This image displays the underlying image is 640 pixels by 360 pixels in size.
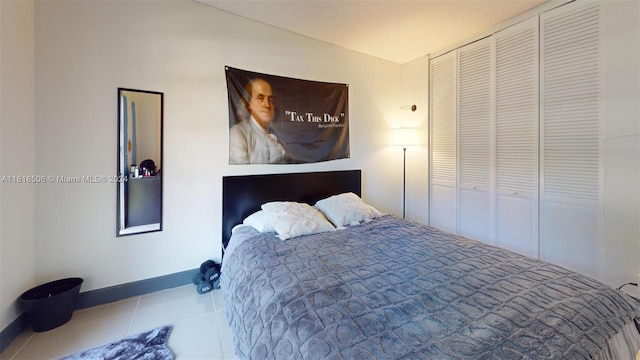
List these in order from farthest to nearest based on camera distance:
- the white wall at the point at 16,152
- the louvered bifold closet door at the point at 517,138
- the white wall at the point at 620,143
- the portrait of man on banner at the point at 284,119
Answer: the portrait of man on banner at the point at 284,119
the louvered bifold closet door at the point at 517,138
the white wall at the point at 620,143
the white wall at the point at 16,152

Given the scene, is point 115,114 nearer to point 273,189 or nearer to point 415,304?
point 273,189

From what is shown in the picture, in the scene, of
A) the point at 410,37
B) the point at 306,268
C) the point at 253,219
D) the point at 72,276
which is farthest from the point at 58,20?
the point at 410,37

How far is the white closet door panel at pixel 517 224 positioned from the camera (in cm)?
235

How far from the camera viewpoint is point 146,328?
173cm

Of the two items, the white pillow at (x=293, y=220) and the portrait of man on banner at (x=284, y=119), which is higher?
the portrait of man on banner at (x=284, y=119)

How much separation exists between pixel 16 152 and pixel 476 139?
3.99 metres

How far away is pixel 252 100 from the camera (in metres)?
2.49

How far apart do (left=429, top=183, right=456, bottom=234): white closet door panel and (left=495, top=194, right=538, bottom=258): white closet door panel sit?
504 mm

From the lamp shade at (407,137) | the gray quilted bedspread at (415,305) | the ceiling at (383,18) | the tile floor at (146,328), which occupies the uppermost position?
the ceiling at (383,18)

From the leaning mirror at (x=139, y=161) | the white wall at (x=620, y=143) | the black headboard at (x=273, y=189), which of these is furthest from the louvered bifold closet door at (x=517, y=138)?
the leaning mirror at (x=139, y=161)

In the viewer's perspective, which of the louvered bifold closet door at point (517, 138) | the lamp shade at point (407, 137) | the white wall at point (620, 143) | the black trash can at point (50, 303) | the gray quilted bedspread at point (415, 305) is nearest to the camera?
the gray quilted bedspread at point (415, 305)

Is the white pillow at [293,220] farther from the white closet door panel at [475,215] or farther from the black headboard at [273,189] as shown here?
the white closet door panel at [475,215]

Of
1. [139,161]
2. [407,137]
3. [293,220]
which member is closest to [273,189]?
[293,220]

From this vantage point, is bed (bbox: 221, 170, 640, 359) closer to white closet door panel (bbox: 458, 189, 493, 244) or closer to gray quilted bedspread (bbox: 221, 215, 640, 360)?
gray quilted bedspread (bbox: 221, 215, 640, 360)
